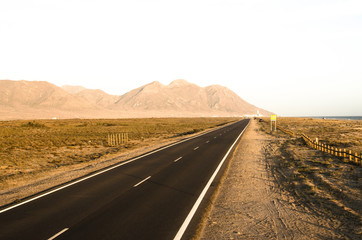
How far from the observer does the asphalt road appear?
7.51 metres

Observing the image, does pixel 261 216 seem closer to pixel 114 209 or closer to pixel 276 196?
pixel 276 196

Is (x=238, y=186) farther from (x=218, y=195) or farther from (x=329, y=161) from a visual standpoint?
(x=329, y=161)

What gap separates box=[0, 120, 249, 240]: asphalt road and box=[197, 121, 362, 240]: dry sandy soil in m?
1.11

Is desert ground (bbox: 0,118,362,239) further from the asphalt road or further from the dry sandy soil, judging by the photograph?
the asphalt road

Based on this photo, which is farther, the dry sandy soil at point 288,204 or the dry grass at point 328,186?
the dry grass at point 328,186

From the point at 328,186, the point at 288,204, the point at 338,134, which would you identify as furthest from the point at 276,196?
the point at 338,134

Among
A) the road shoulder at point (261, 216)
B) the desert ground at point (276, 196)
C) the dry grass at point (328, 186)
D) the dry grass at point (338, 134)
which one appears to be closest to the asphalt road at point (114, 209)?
the road shoulder at point (261, 216)

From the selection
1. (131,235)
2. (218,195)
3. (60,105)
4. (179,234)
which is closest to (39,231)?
(131,235)

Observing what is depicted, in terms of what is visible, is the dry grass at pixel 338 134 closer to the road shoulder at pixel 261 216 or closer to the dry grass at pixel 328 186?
the dry grass at pixel 328 186

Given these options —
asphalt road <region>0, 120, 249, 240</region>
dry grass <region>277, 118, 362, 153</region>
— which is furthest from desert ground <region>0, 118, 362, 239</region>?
dry grass <region>277, 118, 362, 153</region>

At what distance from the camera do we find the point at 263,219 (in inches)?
336

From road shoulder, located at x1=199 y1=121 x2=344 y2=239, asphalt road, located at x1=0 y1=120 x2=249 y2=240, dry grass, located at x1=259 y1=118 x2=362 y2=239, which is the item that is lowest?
asphalt road, located at x1=0 y1=120 x2=249 y2=240

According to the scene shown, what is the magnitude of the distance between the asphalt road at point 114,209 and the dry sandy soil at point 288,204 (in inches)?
43.6

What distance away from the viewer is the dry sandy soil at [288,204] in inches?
300
